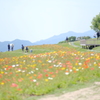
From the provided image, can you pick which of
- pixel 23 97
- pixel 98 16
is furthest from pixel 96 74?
pixel 98 16

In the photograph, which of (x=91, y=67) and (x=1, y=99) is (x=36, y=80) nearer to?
(x=1, y=99)

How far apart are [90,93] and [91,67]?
439cm

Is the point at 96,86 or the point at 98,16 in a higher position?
the point at 98,16

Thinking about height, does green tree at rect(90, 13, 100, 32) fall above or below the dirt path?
above

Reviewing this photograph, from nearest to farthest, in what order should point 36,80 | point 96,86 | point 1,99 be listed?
point 1,99 → point 96,86 → point 36,80

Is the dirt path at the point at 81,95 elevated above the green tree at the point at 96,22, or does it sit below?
below

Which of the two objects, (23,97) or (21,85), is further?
(21,85)

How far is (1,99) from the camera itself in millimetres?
6902

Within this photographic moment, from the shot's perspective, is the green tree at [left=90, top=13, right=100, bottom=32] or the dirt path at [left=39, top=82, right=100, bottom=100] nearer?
the dirt path at [left=39, top=82, right=100, bottom=100]

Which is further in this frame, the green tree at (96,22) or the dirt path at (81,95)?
the green tree at (96,22)

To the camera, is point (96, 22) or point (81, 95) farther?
point (96, 22)

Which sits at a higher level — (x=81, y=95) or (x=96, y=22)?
(x=96, y=22)

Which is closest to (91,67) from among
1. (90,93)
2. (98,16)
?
(90,93)

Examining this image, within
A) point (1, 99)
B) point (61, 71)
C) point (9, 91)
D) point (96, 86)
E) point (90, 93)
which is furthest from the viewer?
point (61, 71)
